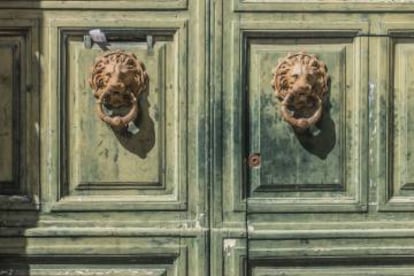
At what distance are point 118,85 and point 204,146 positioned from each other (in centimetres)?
38

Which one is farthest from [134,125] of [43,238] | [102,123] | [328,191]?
[328,191]

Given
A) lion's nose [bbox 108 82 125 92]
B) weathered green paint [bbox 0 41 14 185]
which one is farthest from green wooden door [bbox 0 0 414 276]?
lion's nose [bbox 108 82 125 92]

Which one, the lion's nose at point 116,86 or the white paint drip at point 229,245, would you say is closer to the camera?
the lion's nose at point 116,86

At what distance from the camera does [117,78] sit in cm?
318

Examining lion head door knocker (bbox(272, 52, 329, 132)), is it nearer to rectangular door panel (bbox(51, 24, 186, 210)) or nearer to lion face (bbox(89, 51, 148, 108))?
rectangular door panel (bbox(51, 24, 186, 210))

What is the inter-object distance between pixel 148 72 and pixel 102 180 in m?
0.43

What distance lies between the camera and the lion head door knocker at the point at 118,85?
3.19 m

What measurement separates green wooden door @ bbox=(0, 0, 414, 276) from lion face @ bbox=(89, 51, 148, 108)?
4cm

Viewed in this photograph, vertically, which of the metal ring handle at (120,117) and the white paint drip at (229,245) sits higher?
the metal ring handle at (120,117)

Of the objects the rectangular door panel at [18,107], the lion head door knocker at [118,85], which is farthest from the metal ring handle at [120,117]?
the rectangular door panel at [18,107]

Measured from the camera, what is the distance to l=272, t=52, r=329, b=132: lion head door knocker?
3.21 metres

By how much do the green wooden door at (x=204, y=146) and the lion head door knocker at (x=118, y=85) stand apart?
0.04 metres

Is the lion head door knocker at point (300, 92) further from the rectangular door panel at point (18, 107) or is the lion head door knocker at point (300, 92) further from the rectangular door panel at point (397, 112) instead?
the rectangular door panel at point (18, 107)

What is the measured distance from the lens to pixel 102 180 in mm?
3258
